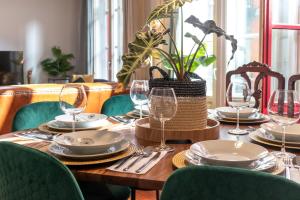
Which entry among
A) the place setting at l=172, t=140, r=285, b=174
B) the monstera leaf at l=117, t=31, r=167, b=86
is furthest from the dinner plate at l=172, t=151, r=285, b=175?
the monstera leaf at l=117, t=31, r=167, b=86

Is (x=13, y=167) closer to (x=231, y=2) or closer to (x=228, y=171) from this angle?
(x=228, y=171)

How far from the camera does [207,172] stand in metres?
0.65

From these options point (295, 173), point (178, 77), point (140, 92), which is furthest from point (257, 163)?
point (140, 92)

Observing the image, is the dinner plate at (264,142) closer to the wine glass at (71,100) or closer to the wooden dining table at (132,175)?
the wooden dining table at (132,175)

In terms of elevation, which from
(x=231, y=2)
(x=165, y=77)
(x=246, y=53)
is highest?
(x=231, y=2)

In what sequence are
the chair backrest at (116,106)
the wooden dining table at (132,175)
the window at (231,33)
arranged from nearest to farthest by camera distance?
the wooden dining table at (132,175), the chair backrest at (116,106), the window at (231,33)

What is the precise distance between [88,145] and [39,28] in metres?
6.39

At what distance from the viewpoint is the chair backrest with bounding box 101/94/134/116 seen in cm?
216

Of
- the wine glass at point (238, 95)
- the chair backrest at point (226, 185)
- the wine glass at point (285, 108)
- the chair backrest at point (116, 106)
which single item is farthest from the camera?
the chair backrest at point (116, 106)

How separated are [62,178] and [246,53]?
3559mm

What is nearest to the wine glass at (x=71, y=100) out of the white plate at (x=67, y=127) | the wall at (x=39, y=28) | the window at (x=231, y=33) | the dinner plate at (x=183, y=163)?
the white plate at (x=67, y=127)

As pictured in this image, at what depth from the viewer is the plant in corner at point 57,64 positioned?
22.4ft

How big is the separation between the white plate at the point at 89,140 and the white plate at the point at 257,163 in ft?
0.87

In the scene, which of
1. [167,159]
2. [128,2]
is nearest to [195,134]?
[167,159]
